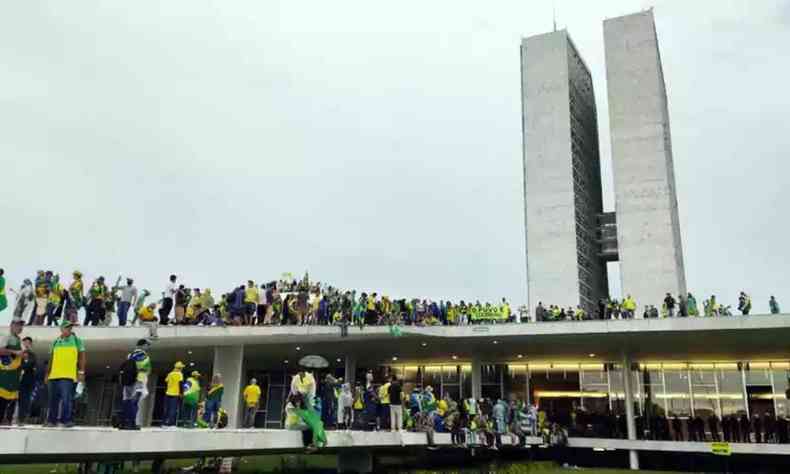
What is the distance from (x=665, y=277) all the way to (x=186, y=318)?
47.2 m

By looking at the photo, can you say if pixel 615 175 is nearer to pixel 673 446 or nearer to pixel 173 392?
pixel 673 446

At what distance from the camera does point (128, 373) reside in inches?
357

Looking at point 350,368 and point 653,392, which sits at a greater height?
point 350,368

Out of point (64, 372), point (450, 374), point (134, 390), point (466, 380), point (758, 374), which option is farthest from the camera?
point (450, 374)

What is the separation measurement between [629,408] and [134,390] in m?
23.3

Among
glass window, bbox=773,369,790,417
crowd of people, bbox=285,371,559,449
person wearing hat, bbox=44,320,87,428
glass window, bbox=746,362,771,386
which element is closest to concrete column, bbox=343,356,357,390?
crowd of people, bbox=285,371,559,449

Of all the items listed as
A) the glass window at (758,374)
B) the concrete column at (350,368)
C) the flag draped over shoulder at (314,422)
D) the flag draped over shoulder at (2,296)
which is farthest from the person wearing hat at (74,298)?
the glass window at (758,374)

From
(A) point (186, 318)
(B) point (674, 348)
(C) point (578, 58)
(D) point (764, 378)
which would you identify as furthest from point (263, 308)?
(C) point (578, 58)

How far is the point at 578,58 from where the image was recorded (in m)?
72.6

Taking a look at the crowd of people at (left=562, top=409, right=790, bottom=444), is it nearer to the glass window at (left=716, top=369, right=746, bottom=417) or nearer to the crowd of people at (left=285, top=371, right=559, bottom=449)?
the glass window at (left=716, top=369, right=746, bottom=417)

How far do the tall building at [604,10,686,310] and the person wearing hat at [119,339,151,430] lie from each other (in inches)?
2121

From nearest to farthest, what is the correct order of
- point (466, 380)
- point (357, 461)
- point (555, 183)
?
point (357, 461)
point (466, 380)
point (555, 183)

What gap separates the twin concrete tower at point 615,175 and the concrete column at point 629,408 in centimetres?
3036

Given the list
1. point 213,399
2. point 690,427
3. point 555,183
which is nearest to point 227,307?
point 213,399
